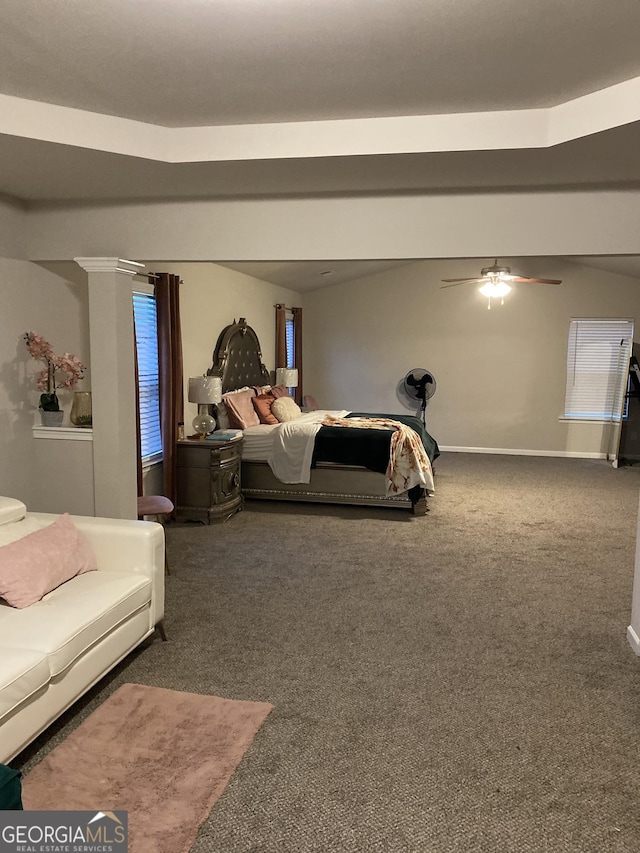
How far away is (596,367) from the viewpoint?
8750mm

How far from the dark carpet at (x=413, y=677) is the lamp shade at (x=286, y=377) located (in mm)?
2826

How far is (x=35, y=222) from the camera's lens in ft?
13.8

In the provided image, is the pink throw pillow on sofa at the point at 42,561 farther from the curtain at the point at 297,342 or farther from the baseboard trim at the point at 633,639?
the curtain at the point at 297,342

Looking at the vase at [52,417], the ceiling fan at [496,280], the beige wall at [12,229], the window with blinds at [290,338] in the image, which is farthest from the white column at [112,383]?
the window with blinds at [290,338]

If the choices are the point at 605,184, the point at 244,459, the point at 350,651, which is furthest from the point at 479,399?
the point at 350,651

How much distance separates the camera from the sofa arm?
3.14m

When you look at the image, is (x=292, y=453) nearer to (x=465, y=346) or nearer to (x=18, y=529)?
(x=18, y=529)

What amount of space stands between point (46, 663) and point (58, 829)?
60 cm

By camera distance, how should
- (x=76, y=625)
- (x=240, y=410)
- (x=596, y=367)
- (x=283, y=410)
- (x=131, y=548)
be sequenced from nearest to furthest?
1. (x=76, y=625)
2. (x=131, y=548)
3. (x=240, y=410)
4. (x=283, y=410)
5. (x=596, y=367)

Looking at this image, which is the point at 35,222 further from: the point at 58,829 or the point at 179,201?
the point at 58,829

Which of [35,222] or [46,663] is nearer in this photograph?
[46,663]

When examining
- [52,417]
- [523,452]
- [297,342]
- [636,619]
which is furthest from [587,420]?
[52,417]

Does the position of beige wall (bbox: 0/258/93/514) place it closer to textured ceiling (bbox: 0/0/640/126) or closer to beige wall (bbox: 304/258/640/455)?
textured ceiling (bbox: 0/0/640/126)

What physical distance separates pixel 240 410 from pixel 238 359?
752mm
